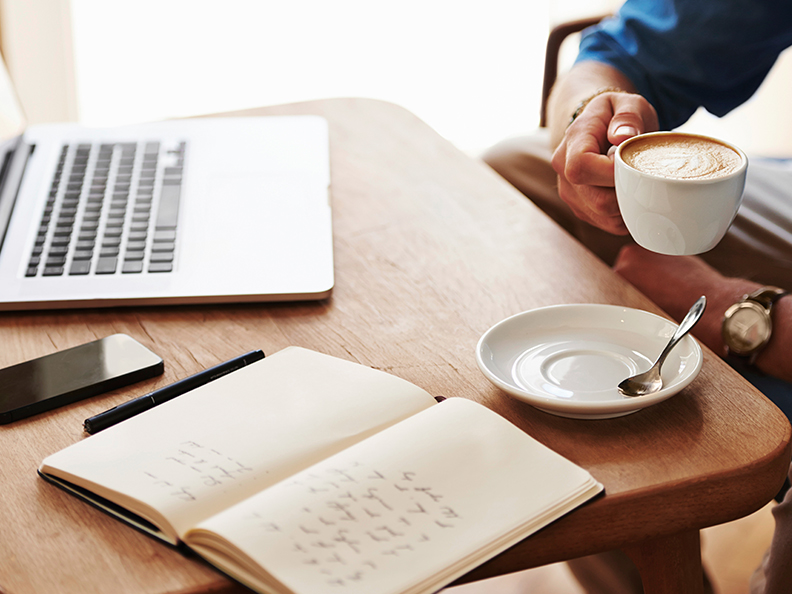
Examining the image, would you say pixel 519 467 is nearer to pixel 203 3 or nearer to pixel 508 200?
pixel 508 200

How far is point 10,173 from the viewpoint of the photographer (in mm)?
789

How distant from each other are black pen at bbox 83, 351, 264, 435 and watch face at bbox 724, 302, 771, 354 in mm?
542

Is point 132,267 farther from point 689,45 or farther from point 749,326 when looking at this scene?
point 689,45

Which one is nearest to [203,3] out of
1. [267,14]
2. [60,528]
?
[267,14]

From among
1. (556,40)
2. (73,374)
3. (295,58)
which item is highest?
(556,40)

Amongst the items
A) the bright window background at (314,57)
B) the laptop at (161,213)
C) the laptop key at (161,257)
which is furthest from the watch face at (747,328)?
the bright window background at (314,57)

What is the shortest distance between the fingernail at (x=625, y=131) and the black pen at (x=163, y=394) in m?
0.37

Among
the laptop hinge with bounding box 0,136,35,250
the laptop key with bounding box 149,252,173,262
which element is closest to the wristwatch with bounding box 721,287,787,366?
the laptop key with bounding box 149,252,173,262

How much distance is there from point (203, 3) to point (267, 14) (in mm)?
195

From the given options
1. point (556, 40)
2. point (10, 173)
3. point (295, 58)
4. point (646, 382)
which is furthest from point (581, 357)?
point (295, 58)

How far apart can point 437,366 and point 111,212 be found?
385 millimetres

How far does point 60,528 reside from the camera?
1.38 ft

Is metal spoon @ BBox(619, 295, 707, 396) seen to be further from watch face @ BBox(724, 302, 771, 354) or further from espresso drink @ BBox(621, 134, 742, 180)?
watch face @ BBox(724, 302, 771, 354)

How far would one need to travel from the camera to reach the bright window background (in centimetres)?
223
